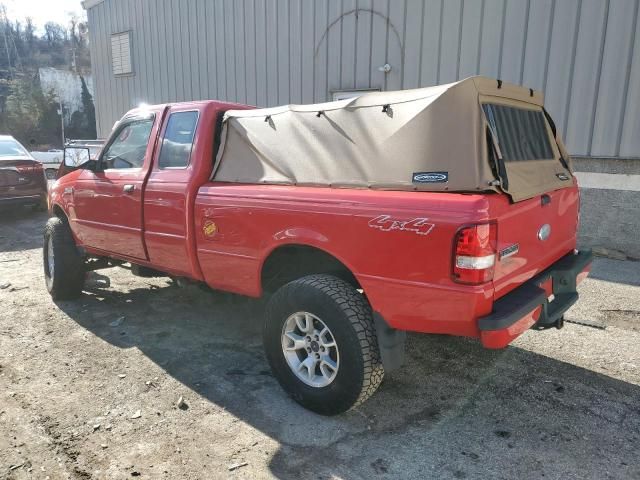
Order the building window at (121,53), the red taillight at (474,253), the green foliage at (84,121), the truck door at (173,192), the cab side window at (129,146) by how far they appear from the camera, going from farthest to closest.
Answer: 1. the green foliage at (84,121)
2. the building window at (121,53)
3. the cab side window at (129,146)
4. the truck door at (173,192)
5. the red taillight at (474,253)

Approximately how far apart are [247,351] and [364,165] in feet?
6.10

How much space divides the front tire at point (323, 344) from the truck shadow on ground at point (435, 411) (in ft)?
0.54

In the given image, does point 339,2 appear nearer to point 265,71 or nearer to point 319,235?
point 265,71

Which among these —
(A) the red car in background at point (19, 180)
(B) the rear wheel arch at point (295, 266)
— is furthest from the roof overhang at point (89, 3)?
(B) the rear wheel arch at point (295, 266)

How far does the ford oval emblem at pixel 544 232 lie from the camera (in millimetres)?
3002

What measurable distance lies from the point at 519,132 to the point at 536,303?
127cm

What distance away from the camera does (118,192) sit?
4.29 m

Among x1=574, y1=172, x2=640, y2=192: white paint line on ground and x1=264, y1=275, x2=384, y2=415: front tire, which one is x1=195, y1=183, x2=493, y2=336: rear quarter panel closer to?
x1=264, y1=275, x2=384, y2=415: front tire

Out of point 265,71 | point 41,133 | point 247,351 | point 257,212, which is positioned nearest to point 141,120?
point 257,212

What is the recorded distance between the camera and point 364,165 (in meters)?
2.96

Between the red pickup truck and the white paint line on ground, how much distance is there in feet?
11.1

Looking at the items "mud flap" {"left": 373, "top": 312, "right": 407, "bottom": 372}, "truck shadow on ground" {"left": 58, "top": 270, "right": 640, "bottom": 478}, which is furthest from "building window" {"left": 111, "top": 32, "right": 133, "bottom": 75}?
"mud flap" {"left": 373, "top": 312, "right": 407, "bottom": 372}

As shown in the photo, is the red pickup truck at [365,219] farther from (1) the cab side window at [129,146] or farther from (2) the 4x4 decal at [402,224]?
(1) the cab side window at [129,146]

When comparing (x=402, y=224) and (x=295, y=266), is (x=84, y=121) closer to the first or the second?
(x=295, y=266)
